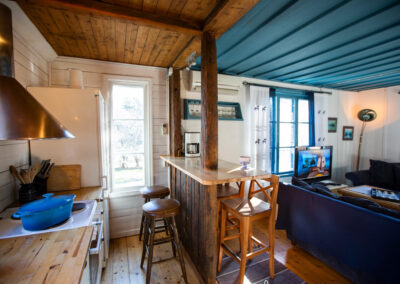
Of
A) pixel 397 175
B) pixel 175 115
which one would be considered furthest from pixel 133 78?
pixel 397 175

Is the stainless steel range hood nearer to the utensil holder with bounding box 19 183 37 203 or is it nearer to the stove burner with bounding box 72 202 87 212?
the stove burner with bounding box 72 202 87 212

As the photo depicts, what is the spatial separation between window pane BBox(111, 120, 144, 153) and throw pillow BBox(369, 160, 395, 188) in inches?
183

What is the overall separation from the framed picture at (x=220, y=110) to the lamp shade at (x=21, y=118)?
2052 millimetres

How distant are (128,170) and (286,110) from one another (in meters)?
3.34

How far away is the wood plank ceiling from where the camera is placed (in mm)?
1439

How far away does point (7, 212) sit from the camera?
4.49 ft

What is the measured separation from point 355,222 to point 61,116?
9.88 feet

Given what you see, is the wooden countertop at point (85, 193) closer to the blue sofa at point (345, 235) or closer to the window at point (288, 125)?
the blue sofa at point (345, 235)

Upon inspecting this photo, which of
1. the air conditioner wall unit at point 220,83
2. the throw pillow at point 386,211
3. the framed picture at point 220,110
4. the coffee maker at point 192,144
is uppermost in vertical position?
Result: the air conditioner wall unit at point 220,83

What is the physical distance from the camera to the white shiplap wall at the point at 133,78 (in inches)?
97.7

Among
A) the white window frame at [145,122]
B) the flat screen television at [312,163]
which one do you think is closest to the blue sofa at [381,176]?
the flat screen television at [312,163]

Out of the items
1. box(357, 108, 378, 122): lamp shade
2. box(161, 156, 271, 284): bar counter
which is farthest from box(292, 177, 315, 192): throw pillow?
box(357, 108, 378, 122): lamp shade

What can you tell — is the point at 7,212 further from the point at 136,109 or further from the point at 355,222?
the point at 355,222

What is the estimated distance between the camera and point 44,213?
1.08 metres
